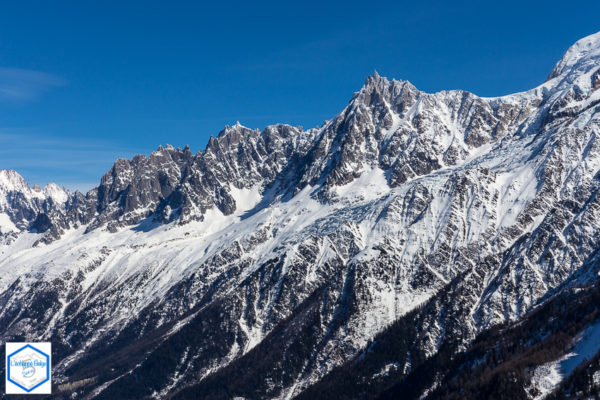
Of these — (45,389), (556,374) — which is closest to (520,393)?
(556,374)

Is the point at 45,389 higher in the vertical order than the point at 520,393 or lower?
higher

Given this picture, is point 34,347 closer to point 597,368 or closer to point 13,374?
point 13,374

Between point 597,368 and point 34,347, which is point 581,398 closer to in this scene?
point 597,368

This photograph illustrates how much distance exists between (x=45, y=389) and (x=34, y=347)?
1266 cm

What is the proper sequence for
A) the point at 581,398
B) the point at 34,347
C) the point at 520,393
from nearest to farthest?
1. the point at 34,347
2. the point at 581,398
3. the point at 520,393

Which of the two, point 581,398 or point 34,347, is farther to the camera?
point 581,398

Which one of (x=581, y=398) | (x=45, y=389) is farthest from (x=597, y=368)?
(x=45, y=389)

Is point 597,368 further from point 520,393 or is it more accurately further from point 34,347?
point 34,347

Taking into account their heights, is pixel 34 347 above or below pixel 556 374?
above

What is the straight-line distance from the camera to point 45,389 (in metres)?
160

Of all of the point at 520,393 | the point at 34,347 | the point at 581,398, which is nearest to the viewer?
the point at 34,347

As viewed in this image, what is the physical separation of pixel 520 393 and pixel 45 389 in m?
137

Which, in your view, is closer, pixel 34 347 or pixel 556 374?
pixel 34 347

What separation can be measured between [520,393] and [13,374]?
144703 mm
